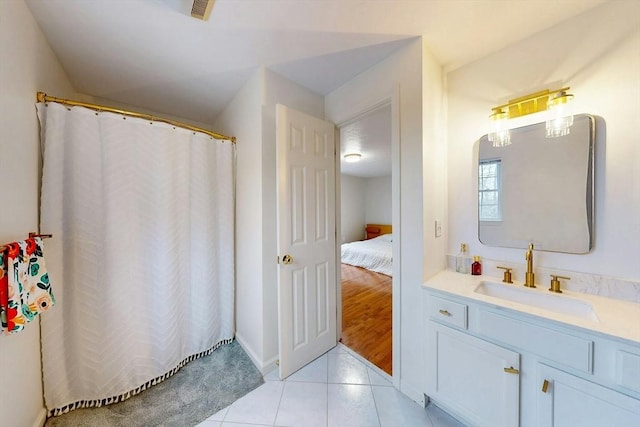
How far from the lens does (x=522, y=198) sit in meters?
1.39

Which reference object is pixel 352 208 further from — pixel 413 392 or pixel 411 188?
pixel 413 392

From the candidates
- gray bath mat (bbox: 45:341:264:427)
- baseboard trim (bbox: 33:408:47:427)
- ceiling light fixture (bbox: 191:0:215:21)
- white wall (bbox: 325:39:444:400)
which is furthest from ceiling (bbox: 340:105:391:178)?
baseboard trim (bbox: 33:408:47:427)

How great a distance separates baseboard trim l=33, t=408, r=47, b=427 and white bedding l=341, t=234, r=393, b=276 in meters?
3.96

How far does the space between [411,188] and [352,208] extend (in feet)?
16.9

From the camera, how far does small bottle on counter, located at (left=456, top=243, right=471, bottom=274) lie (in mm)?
1572

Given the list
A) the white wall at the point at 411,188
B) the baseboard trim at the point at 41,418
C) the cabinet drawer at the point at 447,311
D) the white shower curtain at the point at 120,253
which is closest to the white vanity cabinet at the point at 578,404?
the cabinet drawer at the point at 447,311

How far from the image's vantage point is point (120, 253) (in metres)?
1.52

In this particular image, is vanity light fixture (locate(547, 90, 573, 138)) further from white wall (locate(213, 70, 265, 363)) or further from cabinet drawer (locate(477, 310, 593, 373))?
white wall (locate(213, 70, 265, 363))

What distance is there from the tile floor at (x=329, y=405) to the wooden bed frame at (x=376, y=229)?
193 inches

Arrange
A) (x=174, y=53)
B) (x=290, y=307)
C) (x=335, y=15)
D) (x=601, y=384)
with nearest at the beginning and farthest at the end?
(x=601, y=384) → (x=335, y=15) → (x=174, y=53) → (x=290, y=307)

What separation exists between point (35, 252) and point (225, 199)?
1.16 meters

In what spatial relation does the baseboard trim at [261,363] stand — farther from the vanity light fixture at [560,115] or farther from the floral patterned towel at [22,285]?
the vanity light fixture at [560,115]

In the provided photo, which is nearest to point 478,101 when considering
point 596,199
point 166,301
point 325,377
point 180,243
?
point 596,199

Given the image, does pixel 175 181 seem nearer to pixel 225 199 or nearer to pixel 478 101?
pixel 225 199
